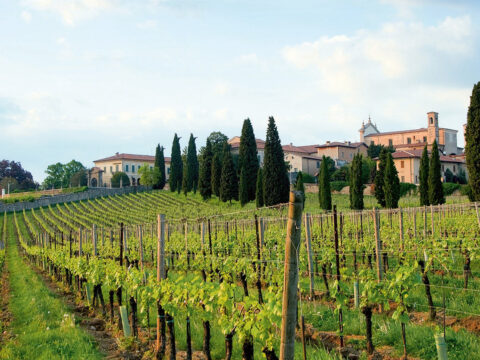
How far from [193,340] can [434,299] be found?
490 centimetres

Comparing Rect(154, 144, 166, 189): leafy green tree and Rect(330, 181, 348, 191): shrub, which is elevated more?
Rect(154, 144, 166, 189): leafy green tree

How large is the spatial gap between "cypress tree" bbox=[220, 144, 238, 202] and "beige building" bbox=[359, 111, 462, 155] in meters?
39.2

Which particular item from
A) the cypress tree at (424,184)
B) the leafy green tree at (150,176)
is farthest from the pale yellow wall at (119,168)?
the cypress tree at (424,184)

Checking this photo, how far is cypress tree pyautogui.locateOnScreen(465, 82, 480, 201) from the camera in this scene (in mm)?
26922

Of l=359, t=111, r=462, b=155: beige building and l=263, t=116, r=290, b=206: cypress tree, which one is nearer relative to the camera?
l=263, t=116, r=290, b=206: cypress tree

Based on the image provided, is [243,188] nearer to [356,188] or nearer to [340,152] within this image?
[356,188]

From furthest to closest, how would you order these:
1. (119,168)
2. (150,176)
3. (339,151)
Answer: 1. (119,168)
2. (339,151)
3. (150,176)

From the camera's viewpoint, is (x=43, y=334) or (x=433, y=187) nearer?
(x=43, y=334)

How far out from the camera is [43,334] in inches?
304

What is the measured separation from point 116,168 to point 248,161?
161ft

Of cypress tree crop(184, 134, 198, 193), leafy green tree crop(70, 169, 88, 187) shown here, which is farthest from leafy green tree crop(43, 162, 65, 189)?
cypress tree crop(184, 134, 198, 193)

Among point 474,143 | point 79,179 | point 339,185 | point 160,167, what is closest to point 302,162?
point 339,185

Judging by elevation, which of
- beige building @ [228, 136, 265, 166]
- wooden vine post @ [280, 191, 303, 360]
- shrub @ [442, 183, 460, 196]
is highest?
beige building @ [228, 136, 265, 166]

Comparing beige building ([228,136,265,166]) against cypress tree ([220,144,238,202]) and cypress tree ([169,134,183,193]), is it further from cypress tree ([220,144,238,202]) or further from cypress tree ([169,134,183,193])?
cypress tree ([220,144,238,202])
